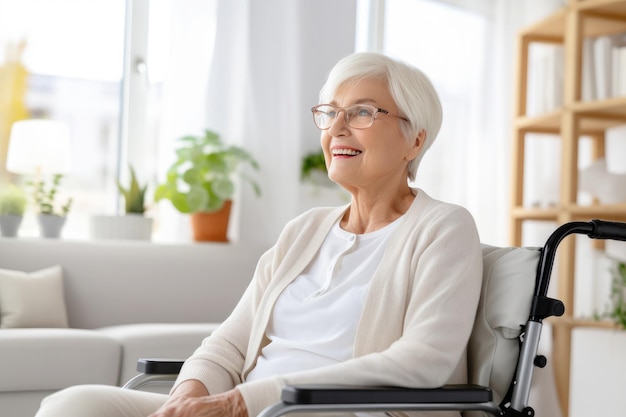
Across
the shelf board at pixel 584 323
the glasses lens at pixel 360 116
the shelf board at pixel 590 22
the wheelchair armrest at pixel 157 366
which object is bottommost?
the shelf board at pixel 584 323

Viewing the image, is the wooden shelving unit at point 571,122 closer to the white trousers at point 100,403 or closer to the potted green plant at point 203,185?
Answer: the potted green plant at point 203,185

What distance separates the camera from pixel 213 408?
1540 millimetres

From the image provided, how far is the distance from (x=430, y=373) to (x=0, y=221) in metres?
2.93

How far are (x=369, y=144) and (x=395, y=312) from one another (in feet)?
1.37

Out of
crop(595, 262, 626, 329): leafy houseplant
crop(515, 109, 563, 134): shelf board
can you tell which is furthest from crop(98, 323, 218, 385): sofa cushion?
crop(515, 109, 563, 134): shelf board

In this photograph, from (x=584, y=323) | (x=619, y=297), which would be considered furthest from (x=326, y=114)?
(x=584, y=323)

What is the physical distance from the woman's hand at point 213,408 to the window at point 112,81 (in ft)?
9.93

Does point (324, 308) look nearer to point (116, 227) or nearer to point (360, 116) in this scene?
point (360, 116)

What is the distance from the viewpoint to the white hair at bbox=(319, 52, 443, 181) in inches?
74.8

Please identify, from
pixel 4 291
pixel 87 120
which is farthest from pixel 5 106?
pixel 4 291

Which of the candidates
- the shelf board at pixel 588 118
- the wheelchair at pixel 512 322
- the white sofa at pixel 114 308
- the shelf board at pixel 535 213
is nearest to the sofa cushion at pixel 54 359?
the white sofa at pixel 114 308

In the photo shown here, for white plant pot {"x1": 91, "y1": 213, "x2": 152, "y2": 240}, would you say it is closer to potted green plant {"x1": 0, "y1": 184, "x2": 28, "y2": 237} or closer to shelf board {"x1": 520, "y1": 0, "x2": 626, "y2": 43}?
potted green plant {"x1": 0, "y1": 184, "x2": 28, "y2": 237}

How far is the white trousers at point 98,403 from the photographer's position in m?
1.56

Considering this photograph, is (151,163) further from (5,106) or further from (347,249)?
(347,249)
